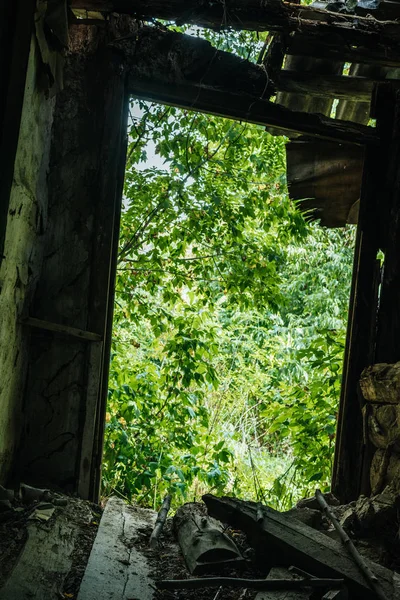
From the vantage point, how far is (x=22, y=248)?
3291 mm

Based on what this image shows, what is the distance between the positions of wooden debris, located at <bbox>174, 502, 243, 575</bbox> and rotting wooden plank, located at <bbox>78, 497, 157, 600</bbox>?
0.20m

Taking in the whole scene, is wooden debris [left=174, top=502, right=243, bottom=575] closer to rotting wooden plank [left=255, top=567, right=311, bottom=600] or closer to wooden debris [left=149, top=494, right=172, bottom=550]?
wooden debris [left=149, top=494, right=172, bottom=550]

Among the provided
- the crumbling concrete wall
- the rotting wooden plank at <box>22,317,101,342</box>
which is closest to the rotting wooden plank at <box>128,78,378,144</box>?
the crumbling concrete wall

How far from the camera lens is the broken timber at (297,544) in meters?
2.44

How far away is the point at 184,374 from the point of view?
509cm

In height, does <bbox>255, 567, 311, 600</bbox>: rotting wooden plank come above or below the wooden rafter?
below

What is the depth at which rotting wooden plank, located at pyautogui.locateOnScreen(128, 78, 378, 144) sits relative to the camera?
3922 mm

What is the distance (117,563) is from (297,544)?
783 mm

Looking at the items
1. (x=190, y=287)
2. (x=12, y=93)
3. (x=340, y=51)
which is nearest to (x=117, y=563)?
(x=12, y=93)

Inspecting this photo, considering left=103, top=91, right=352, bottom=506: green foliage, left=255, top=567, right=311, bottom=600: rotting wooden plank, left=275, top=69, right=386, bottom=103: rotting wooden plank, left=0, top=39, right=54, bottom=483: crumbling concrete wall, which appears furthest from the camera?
left=103, top=91, right=352, bottom=506: green foliage

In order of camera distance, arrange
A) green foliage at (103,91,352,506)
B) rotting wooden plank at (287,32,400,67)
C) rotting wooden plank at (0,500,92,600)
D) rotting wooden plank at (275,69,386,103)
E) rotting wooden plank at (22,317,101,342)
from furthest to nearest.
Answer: green foliage at (103,91,352,506)
rotting wooden plank at (275,69,386,103)
rotting wooden plank at (287,32,400,67)
rotting wooden plank at (22,317,101,342)
rotting wooden plank at (0,500,92,600)

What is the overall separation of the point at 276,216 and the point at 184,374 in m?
1.58

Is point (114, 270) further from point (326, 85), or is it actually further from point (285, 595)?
point (285, 595)

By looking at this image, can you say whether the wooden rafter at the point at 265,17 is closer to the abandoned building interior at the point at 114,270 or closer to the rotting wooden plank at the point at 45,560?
the abandoned building interior at the point at 114,270
